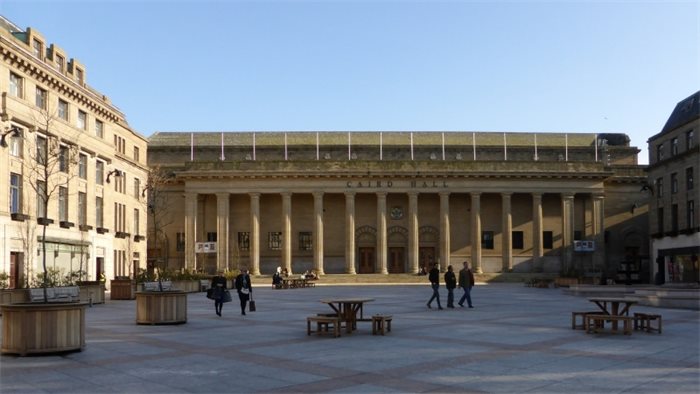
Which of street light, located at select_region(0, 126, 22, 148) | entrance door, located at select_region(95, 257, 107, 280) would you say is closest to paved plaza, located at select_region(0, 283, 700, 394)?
street light, located at select_region(0, 126, 22, 148)

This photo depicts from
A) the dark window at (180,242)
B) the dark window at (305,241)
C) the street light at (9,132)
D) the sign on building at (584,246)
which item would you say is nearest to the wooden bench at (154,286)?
the street light at (9,132)

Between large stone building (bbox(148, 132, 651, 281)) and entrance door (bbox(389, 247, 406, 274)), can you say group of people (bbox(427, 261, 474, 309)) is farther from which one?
entrance door (bbox(389, 247, 406, 274))

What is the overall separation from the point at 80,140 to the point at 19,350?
3664cm

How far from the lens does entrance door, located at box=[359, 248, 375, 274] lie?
70875mm

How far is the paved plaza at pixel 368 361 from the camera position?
1063 centimetres

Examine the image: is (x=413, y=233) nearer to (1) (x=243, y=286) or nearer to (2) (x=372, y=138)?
(2) (x=372, y=138)

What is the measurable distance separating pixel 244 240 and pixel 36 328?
57.5 metres

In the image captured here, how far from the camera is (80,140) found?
47406 mm

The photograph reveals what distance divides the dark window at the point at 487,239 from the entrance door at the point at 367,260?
11.6 metres

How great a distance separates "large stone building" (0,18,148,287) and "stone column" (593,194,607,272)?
145 ft

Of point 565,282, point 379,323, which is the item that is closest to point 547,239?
point 565,282

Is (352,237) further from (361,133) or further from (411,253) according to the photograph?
(361,133)

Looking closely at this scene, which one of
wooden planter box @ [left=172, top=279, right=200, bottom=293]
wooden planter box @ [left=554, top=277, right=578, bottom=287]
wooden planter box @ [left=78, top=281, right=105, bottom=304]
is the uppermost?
wooden planter box @ [left=78, top=281, right=105, bottom=304]

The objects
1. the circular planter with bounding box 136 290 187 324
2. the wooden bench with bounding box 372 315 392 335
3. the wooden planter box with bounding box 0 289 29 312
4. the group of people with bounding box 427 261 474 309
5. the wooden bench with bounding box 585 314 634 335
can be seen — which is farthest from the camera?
the group of people with bounding box 427 261 474 309
